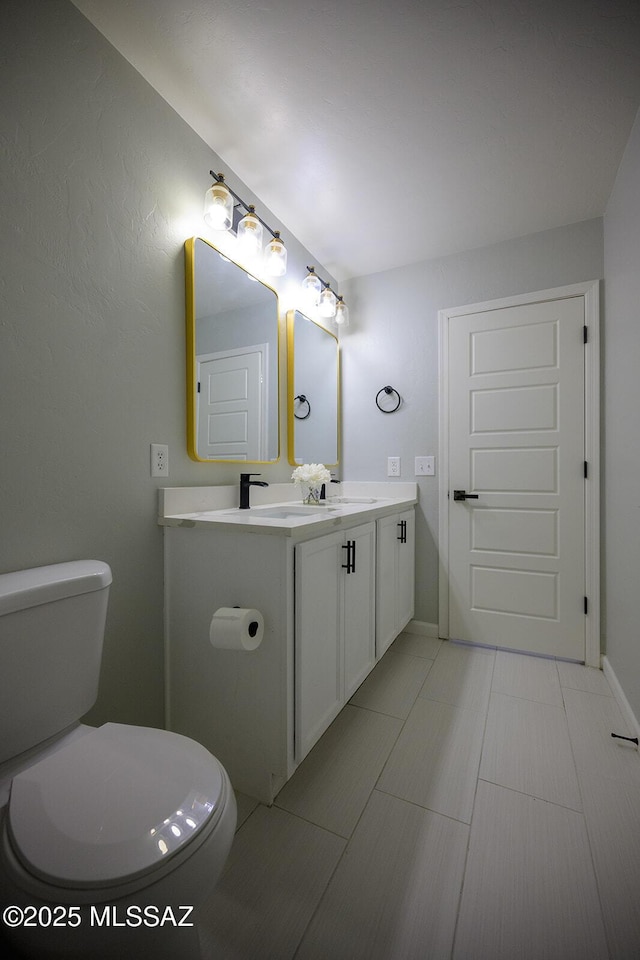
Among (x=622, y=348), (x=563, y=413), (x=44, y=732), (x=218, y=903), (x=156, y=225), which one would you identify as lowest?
(x=218, y=903)

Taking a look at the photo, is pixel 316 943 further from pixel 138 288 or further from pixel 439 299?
pixel 439 299

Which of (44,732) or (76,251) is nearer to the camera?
(44,732)

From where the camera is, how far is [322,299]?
232cm

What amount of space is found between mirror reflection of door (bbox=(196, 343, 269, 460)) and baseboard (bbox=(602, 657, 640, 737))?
1.93 metres

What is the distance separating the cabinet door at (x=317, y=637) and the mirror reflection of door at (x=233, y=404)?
2.15 feet

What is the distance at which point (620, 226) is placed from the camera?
176cm

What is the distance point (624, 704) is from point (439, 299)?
7.63 ft

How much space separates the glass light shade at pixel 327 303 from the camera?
2.32 metres

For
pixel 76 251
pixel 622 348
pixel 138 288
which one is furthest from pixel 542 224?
pixel 76 251

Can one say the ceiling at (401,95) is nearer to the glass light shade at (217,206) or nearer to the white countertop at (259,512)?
the glass light shade at (217,206)

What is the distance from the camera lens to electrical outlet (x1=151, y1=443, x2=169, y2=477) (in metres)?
1.39

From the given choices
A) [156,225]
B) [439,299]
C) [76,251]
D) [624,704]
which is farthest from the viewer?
[439,299]

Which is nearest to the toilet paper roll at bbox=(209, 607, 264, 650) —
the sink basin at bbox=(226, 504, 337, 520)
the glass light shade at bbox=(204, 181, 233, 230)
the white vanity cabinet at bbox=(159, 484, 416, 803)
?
the white vanity cabinet at bbox=(159, 484, 416, 803)

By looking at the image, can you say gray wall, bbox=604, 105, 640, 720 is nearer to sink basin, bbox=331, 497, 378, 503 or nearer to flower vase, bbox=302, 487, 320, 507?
sink basin, bbox=331, 497, 378, 503
